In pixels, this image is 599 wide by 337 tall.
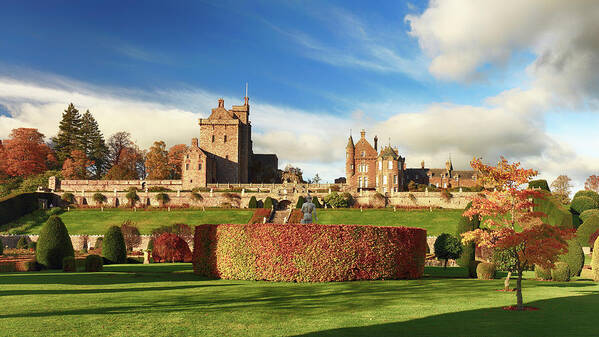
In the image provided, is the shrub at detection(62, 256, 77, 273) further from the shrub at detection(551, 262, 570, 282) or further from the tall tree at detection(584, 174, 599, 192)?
the tall tree at detection(584, 174, 599, 192)

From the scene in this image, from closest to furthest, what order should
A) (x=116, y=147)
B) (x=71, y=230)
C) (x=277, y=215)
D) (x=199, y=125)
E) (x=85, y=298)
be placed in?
1. (x=85, y=298)
2. (x=71, y=230)
3. (x=277, y=215)
4. (x=199, y=125)
5. (x=116, y=147)

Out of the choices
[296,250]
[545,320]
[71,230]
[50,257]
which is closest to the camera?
[545,320]

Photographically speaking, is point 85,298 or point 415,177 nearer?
point 85,298

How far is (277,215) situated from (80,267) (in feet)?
112

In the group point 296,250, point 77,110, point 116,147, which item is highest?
point 77,110

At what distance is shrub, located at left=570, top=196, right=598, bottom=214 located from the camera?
55.3 m

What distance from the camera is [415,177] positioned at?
98.4m

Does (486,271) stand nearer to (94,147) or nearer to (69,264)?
(69,264)

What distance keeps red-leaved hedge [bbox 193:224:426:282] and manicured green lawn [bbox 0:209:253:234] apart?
32640mm

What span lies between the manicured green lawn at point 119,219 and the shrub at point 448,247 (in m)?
26.5

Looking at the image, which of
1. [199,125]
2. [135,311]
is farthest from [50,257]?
[199,125]

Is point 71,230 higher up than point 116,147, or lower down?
lower down

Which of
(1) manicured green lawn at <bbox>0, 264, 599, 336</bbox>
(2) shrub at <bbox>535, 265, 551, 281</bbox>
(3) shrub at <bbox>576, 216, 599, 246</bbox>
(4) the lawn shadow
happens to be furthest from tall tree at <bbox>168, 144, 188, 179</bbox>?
(4) the lawn shadow

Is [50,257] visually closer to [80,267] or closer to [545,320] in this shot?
[80,267]
